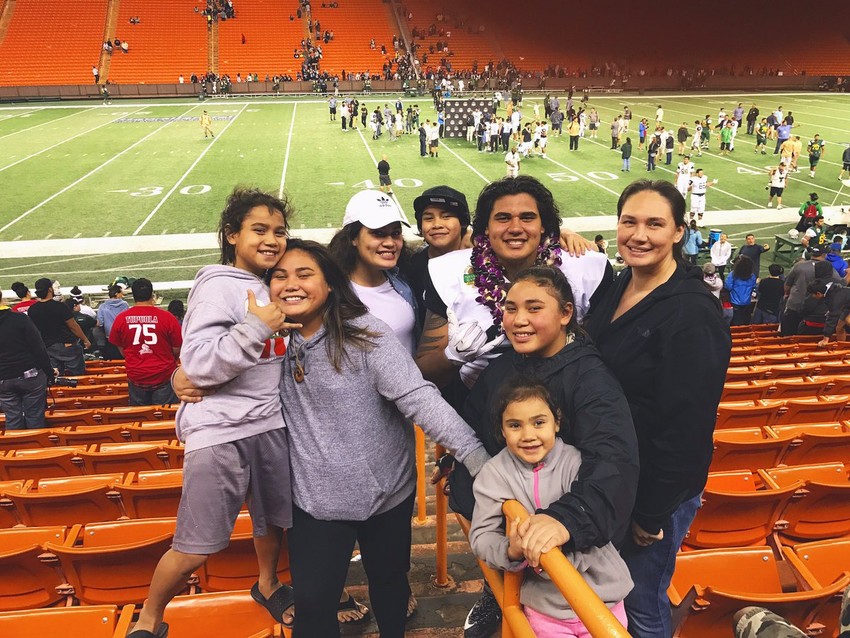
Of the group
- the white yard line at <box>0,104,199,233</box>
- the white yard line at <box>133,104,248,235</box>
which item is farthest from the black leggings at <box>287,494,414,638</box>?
the white yard line at <box>0,104,199,233</box>

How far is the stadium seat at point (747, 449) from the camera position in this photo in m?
3.87

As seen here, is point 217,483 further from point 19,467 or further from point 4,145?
point 4,145

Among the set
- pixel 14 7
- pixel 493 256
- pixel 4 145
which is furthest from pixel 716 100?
pixel 14 7

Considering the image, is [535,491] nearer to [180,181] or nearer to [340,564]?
[340,564]

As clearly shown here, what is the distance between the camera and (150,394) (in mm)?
6227

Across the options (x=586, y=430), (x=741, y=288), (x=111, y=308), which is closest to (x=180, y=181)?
(x=111, y=308)

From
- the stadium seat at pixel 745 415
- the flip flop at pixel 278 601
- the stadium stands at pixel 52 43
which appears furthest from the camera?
the stadium stands at pixel 52 43

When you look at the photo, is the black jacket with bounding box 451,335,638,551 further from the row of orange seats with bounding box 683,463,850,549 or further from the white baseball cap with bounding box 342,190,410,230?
the row of orange seats with bounding box 683,463,850,549

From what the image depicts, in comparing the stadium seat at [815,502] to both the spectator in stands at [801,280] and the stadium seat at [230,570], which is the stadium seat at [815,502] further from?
the spectator in stands at [801,280]

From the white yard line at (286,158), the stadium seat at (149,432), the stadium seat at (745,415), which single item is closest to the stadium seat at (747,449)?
the stadium seat at (745,415)

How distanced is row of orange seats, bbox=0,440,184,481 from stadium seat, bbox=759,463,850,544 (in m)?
3.81

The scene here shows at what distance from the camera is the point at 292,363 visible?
7.97 feet

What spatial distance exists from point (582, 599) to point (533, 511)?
0.57m

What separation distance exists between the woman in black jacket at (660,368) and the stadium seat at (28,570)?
255cm
